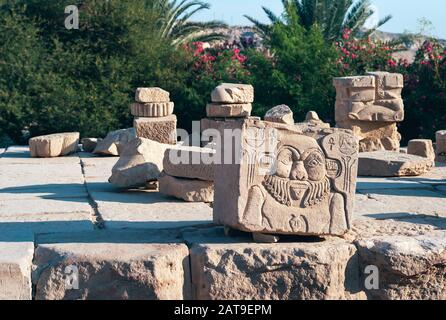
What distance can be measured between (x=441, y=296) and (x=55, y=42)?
38.8 ft

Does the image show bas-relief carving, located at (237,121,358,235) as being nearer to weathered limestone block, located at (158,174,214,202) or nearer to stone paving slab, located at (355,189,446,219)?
stone paving slab, located at (355,189,446,219)

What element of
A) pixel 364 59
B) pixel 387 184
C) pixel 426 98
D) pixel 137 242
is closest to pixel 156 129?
pixel 387 184

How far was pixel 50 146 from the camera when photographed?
11.0 meters

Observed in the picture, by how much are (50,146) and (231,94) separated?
2.67 metres

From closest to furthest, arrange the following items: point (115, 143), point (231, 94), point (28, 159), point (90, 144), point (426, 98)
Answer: point (231, 94) → point (28, 159) → point (115, 143) → point (90, 144) → point (426, 98)

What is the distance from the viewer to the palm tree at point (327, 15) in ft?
62.9

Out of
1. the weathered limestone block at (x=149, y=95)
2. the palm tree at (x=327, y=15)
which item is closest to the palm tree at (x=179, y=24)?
the palm tree at (x=327, y=15)

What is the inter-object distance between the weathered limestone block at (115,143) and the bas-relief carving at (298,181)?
5822 millimetres

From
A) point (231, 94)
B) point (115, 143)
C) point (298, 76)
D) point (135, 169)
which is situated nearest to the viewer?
point (135, 169)

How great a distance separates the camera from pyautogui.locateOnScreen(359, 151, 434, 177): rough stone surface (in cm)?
896

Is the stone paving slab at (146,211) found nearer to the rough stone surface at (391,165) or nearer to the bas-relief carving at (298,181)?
the bas-relief carving at (298,181)

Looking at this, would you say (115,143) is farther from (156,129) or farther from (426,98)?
(426,98)
